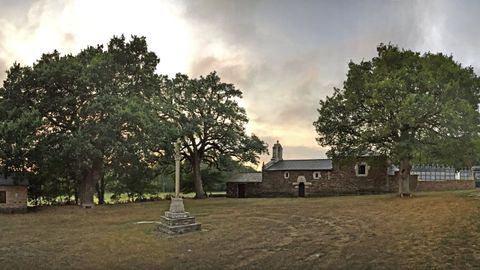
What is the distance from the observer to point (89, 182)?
107 feet

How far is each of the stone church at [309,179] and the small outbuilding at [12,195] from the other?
2739 centimetres

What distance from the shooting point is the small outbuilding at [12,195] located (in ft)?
94.5

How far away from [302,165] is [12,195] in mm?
32075

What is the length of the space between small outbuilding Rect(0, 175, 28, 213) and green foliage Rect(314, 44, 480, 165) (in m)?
26.7

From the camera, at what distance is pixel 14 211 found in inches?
1147

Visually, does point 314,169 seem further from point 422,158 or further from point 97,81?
point 97,81

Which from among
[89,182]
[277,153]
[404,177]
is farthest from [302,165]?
[89,182]

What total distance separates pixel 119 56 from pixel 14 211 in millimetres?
14902

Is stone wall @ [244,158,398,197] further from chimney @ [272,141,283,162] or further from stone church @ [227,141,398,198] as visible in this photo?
chimney @ [272,141,283,162]

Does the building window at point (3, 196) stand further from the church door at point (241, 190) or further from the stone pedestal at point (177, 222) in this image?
the church door at point (241, 190)

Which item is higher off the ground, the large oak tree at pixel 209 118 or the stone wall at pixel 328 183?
the large oak tree at pixel 209 118

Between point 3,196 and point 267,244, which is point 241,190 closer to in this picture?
point 3,196

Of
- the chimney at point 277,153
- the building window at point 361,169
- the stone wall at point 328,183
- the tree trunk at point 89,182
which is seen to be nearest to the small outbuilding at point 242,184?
the stone wall at point 328,183

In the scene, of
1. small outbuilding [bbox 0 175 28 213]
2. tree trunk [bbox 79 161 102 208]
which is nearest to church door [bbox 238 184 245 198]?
tree trunk [bbox 79 161 102 208]
